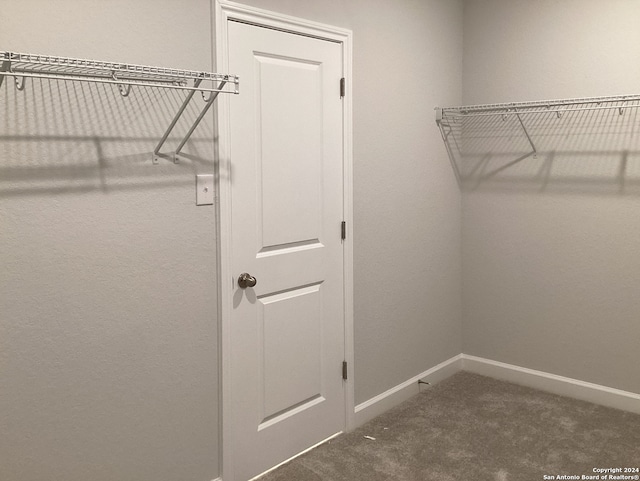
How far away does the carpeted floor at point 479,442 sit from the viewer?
2744 mm

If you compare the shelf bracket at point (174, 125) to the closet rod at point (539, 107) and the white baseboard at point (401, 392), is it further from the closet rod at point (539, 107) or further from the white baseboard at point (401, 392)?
the closet rod at point (539, 107)

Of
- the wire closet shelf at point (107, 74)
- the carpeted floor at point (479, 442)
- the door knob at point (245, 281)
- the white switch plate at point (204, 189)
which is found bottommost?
the carpeted floor at point (479, 442)

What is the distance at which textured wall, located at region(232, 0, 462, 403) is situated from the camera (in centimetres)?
317

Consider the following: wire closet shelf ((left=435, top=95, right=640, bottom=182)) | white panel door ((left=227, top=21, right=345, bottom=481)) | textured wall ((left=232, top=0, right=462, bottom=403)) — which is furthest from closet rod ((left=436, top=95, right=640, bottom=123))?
white panel door ((left=227, top=21, right=345, bottom=481))

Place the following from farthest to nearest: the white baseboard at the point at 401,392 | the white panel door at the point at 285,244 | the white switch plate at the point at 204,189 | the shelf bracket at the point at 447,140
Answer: the shelf bracket at the point at 447,140, the white baseboard at the point at 401,392, the white panel door at the point at 285,244, the white switch plate at the point at 204,189

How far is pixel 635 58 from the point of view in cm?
320

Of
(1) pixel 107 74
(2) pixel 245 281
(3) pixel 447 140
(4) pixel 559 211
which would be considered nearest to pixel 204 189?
(2) pixel 245 281

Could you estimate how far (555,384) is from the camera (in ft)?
11.9

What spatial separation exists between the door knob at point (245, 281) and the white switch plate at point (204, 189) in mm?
350

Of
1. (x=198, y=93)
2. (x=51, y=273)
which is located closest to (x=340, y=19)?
(x=198, y=93)

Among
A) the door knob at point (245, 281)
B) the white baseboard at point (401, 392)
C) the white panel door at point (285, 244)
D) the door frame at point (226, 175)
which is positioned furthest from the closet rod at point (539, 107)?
the door knob at point (245, 281)

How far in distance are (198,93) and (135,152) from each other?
14.0 inches

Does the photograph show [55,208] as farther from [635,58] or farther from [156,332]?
[635,58]

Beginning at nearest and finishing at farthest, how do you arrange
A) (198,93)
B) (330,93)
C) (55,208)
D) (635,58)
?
(55,208) < (198,93) < (330,93) < (635,58)
